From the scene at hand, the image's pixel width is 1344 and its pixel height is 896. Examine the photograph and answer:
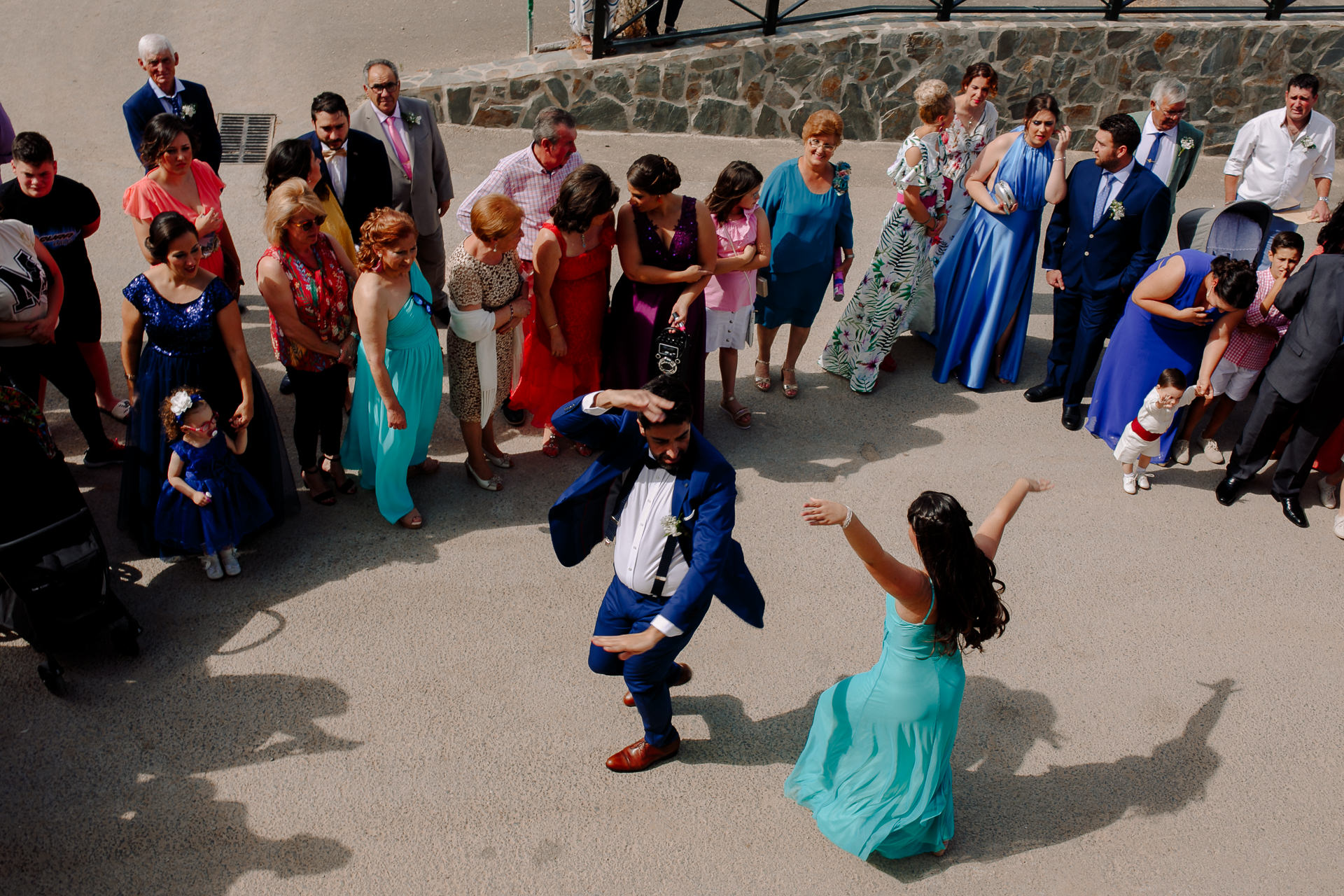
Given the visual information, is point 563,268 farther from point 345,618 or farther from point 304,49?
point 304,49

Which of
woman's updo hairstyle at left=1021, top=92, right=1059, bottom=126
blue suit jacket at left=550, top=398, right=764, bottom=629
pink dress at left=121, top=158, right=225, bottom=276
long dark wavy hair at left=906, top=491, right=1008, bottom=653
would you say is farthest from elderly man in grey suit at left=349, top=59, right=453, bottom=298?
long dark wavy hair at left=906, top=491, right=1008, bottom=653

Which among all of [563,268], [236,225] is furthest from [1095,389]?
[236,225]

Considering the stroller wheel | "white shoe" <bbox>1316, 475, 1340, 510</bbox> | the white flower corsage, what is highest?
the white flower corsage

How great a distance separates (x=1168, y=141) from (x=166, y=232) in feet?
18.8

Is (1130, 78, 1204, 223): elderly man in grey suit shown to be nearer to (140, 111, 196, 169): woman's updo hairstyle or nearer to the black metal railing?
the black metal railing

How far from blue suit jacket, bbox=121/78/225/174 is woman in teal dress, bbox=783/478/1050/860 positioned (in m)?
5.05

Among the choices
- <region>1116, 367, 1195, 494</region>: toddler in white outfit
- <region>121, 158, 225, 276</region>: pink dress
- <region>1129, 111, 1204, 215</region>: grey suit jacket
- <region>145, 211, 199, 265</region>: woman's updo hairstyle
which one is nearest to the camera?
<region>145, 211, 199, 265</region>: woman's updo hairstyle

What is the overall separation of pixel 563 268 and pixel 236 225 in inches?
150

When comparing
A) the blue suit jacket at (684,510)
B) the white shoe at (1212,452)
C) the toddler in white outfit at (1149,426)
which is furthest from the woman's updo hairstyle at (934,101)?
the blue suit jacket at (684,510)

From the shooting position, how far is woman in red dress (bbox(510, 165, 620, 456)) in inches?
198

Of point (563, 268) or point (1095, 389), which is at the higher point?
point (563, 268)

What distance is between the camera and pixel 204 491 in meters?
4.55

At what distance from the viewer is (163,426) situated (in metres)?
4.47

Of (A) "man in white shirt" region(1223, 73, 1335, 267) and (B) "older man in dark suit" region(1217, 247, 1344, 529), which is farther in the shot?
(A) "man in white shirt" region(1223, 73, 1335, 267)
